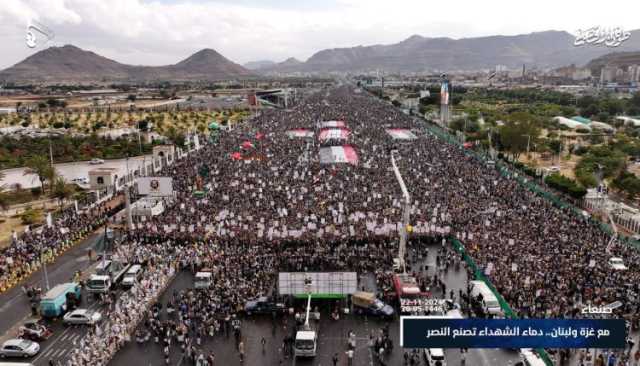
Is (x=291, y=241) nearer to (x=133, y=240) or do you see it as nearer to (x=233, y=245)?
(x=233, y=245)

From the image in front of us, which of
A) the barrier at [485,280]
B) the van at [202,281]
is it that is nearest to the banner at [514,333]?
the barrier at [485,280]

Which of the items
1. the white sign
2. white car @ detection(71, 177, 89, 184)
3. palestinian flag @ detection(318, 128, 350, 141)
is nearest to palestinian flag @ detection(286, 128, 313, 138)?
palestinian flag @ detection(318, 128, 350, 141)

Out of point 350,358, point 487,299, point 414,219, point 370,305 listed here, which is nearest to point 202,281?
point 370,305

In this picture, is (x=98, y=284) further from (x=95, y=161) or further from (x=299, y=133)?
(x=299, y=133)

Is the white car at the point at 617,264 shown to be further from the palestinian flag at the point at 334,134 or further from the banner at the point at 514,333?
the palestinian flag at the point at 334,134

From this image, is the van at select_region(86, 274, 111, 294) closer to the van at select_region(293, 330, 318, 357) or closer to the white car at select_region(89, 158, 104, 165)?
the van at select_region(293, 330, 318, 357)

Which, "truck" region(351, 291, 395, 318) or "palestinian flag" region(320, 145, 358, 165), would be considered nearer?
"truck" region(351, 291, 395, 318)
